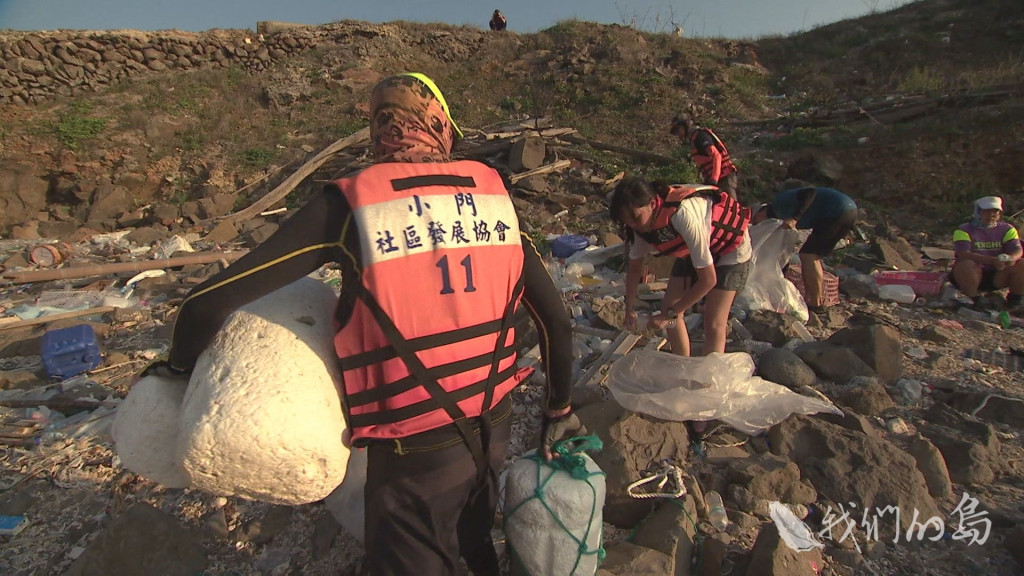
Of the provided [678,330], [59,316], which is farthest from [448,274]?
[59,316]

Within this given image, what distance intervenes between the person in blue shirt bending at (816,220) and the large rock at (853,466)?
101 inches

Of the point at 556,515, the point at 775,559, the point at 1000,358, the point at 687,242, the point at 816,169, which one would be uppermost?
the point at 687,242

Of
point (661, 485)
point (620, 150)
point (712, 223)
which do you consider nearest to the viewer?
point (661, 485)

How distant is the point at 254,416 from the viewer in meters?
1.23

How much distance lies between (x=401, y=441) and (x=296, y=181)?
401 inches

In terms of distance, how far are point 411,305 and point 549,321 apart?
0.53m

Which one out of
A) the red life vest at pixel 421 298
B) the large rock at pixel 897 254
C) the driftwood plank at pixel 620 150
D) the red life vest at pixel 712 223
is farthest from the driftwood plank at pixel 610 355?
the driftwood plank at pixel 620 150

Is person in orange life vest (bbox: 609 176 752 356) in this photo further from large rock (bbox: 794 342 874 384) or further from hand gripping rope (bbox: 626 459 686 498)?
hand gripping rope (bbox: 626 459 686 498)

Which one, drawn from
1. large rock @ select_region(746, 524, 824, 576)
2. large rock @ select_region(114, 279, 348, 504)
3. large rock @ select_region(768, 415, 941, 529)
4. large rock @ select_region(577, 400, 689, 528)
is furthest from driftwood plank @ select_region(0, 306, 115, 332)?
large rock @ select_region(768, 415, 941, 529)

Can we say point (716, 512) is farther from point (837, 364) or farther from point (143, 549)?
point (143, 549)

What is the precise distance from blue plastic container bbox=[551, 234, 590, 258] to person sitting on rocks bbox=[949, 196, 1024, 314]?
4.13 m

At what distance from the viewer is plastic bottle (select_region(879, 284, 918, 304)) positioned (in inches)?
218

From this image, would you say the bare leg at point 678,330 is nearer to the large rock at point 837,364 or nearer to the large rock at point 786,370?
the large rock at point 786,370

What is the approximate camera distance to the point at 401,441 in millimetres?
1424
